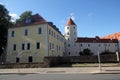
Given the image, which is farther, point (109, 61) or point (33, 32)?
point (33, 32)

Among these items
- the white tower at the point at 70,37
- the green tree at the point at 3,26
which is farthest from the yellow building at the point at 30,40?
the white tower at the point at 70,37

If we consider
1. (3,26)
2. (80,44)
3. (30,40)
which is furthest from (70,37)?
(30,40)

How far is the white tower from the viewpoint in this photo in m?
95.1

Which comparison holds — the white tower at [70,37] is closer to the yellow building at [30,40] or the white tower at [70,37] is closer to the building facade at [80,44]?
the building facade at [80,44]

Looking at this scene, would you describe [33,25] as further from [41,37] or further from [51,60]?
[51,60]

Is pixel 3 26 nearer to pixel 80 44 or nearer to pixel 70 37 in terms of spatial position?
pixel 70 37

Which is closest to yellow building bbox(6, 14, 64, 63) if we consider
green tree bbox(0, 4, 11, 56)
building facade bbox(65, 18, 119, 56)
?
Result: green tree bbox(0, 4, 11, 56)

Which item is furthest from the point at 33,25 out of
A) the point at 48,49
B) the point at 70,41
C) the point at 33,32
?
the point at 70,41

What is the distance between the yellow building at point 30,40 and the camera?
4822 centimetres

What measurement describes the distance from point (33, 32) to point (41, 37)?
2.62 metres

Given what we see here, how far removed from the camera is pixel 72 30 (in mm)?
96562

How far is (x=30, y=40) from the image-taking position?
4956cm

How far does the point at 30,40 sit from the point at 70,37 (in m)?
48.8

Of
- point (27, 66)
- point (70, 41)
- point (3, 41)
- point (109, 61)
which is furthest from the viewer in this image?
point (70, 41)
